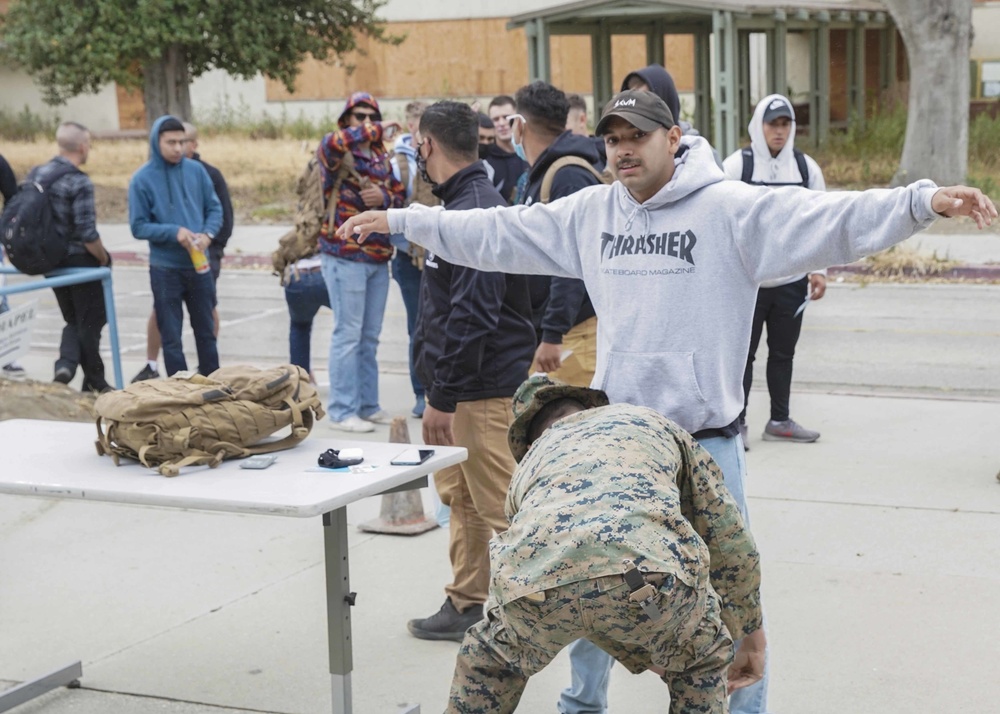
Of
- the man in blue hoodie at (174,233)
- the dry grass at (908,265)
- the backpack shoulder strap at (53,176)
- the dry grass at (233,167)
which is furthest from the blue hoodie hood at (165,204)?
the dry grass at (233,167)

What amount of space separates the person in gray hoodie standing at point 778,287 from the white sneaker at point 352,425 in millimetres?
2255

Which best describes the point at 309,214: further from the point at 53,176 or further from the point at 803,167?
the point at 803,167

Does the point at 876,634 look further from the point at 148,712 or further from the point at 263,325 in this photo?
the point at 263,325

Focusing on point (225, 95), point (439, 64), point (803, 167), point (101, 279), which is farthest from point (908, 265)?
point (225, 95)

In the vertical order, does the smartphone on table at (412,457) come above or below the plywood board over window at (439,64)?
below

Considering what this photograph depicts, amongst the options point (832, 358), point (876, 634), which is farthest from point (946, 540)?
point (832, 358)

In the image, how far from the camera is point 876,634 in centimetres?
470

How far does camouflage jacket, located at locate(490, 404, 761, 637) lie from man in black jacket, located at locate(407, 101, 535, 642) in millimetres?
1579

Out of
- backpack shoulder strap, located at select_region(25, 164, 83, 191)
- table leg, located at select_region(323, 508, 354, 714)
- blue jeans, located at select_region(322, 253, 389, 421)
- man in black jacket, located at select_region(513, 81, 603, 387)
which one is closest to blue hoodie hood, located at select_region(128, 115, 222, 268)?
backpack shoulder strap, located at select_region(25, 164, 83, 191)

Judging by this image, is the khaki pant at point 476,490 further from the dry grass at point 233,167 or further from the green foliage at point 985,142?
the green foliage at point 985,142

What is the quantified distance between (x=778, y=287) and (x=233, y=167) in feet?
70.6

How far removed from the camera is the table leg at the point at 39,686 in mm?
4341

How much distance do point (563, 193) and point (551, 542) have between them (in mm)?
3237

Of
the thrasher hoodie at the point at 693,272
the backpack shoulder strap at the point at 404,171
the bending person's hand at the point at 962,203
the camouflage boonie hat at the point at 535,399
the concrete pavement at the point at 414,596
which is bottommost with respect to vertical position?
the concrete pavement at the point at 414,596
